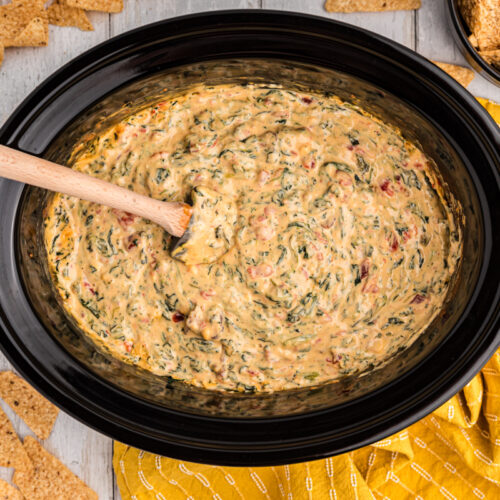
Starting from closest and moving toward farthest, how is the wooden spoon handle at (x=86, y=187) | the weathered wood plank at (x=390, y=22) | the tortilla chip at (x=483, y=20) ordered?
the wooden spoon handle at (x=86, y=187) < the tortilla chip at (x=483, y=20) < the weathered wood plank at (x=390, y=22)

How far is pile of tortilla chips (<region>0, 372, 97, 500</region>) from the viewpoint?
1.75m

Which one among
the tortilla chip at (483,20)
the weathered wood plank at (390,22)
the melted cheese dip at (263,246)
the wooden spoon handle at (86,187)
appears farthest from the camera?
the weathered wood plank at (390,22)

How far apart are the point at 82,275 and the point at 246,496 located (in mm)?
828

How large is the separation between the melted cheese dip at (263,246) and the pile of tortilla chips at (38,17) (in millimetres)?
415

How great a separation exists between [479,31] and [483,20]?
0.03 meters

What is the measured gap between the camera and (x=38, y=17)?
1.66 m

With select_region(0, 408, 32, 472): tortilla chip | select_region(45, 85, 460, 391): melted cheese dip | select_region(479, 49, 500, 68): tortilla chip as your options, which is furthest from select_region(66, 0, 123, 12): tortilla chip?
select_region(0, 408, 32, 472): tortilla chip

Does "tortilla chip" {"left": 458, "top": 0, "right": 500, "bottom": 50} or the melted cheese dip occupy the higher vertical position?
"tortilla chip" {"left": 458, "top": 0, "right": 500, "bottom": 50}

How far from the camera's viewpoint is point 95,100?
4.59 ft

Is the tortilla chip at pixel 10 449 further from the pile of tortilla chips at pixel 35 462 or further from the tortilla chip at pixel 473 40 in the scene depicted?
the tortilla chip at pixel 473 40

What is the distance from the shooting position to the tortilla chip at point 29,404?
1.73 meters

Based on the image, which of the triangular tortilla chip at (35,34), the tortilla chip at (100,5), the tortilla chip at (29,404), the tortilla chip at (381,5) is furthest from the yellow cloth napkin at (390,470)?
the triangular tortilla chip at (35,34)

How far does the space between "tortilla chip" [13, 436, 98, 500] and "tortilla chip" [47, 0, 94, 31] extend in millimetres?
1269

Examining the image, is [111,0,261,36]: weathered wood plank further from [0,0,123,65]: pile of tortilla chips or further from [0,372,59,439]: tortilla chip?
[0,372,59,439]: tortilla chip
